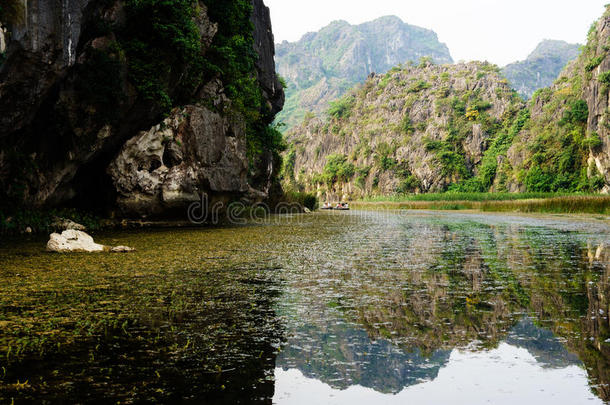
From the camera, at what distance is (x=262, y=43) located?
34.6 meters

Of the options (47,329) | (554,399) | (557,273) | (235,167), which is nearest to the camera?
(554,399)

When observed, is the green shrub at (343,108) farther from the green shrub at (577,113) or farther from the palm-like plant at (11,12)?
the palm-like plant at (11,12)

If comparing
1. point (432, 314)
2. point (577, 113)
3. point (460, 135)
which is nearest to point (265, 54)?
point (432, 314)

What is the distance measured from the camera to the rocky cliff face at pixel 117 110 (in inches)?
466

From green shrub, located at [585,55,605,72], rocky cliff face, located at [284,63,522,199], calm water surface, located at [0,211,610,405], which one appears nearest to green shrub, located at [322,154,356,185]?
rocky cliff face, located at [284,63,522,199]

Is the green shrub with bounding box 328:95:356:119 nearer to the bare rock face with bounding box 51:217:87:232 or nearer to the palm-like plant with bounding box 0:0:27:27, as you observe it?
the bare rock face with bounding box 51:217:87:232

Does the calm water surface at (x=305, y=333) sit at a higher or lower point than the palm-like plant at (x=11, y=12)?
lower

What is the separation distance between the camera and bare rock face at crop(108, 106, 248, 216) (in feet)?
61.1

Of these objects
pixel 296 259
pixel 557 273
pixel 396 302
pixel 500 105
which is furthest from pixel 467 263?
pixel 500 105

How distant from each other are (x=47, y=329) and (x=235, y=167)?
19.0 metres

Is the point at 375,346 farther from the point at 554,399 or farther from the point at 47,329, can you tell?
the point at 47,329

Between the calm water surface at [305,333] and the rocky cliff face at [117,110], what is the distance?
18.1 feet

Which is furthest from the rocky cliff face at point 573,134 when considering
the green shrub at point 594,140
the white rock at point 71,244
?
the white rock at point 71,244

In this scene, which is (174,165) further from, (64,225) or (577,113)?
(577,113)
